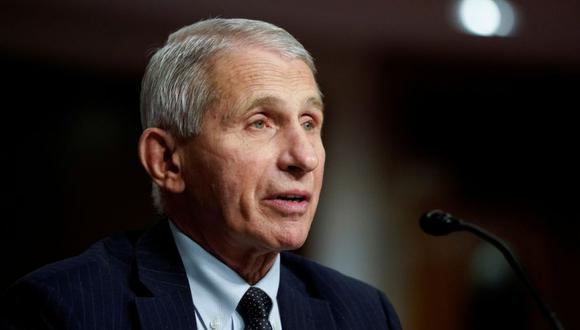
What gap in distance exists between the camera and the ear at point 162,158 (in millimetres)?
1626

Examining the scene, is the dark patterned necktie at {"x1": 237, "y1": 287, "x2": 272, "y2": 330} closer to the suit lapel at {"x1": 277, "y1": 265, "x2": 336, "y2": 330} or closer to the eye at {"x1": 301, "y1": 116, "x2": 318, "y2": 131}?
the suit lapel at {"x1": 277, "y1": 265, "x2": 336, "y2": 330}

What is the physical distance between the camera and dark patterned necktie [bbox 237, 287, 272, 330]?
1.61 m

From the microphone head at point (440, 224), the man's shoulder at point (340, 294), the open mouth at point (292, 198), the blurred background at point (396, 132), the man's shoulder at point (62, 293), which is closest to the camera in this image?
the man's shoulder at point (62, 293)

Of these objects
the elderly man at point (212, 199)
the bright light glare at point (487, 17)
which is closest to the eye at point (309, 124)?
the elderly man at point (212, 199)

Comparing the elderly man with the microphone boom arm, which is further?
the microphone boom arm

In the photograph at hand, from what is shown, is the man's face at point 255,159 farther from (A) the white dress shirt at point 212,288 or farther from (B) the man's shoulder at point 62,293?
(B) the man's shoulder at point 62,293

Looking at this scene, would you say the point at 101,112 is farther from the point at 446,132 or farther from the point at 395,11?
the point at 446,132

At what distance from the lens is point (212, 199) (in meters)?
1.57

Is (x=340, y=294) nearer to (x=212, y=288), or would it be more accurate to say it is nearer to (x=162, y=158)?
(x=212, y=288)

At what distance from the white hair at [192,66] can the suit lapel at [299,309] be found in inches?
15.6

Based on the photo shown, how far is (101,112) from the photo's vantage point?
3.90 meters

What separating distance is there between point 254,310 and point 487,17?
3319mm

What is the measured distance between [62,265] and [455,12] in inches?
131

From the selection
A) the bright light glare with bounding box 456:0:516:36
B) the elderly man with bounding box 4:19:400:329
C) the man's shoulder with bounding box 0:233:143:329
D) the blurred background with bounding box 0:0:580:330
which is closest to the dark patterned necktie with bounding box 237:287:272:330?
the elderly man with bounding box 4:19:400:329
